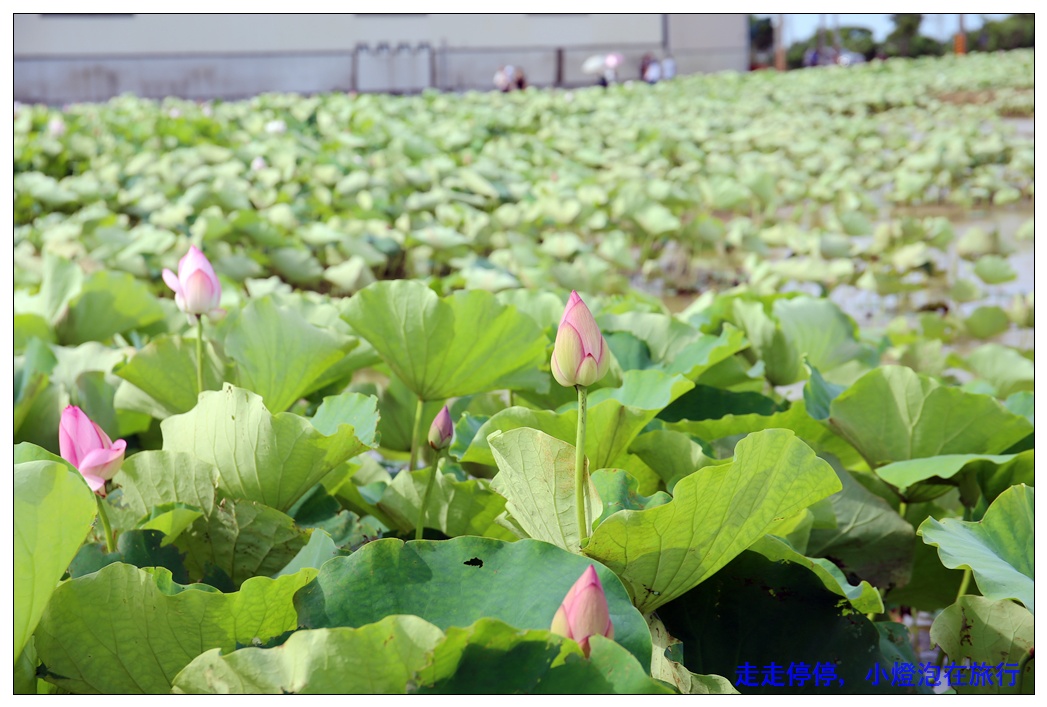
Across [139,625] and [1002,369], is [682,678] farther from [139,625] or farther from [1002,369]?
[1002,369]

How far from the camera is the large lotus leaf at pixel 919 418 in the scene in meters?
0.72

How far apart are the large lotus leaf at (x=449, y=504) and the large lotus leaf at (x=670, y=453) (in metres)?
0.11

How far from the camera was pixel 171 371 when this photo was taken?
78cm

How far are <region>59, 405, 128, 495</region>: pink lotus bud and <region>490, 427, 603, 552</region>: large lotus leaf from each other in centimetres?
22

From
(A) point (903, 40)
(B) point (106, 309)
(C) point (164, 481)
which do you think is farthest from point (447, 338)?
(A) point (903, 40)

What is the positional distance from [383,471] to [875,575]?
37 centimetres

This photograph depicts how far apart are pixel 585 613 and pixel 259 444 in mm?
299

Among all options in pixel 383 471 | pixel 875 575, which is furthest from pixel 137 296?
pixel 875 575

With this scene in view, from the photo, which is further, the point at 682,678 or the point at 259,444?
the point at 259,444

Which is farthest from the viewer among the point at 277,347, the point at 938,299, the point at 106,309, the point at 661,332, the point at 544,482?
the point at 938,299

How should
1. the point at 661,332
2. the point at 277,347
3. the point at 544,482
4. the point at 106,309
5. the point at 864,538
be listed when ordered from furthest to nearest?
the point at 106,309, the point at 661,332, the point at 277,347, the point at 864,538, the point at 544,482

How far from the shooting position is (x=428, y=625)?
14.2 inches

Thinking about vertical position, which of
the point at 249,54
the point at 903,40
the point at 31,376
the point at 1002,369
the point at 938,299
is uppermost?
the point at 903,40

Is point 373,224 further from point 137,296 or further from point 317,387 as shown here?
point 317,387
